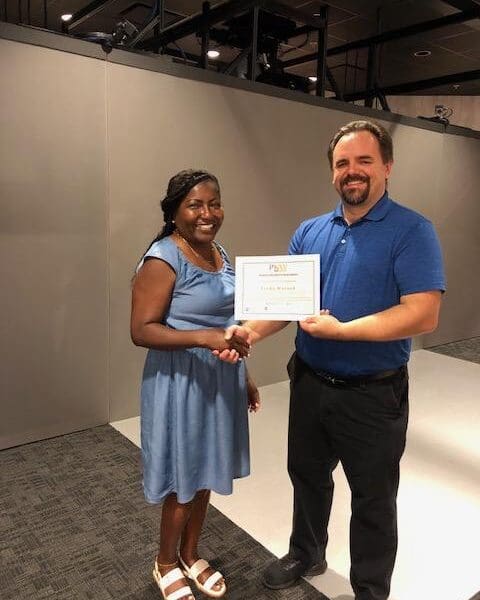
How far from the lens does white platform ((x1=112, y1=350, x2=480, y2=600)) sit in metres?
1.98

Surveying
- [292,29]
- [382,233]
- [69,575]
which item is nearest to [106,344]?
[69,575]

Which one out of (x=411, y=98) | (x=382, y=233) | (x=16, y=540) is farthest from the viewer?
(x=411, y=98)

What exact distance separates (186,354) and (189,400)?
0.46ft

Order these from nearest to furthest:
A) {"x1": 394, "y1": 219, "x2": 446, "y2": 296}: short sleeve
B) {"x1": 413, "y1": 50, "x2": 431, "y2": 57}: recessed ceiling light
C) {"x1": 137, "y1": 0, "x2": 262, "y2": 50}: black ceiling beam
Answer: {"x1": 394, "y1": 219, "x2": 446, "y2": 296}: short sleeve → {"x1": 137, "y1": 0, "x2": 262, "y2": 50}: black ceiling beam → {"x1": 413, "y1": 50, "x2": 431, "y2": 57}: recessed ceiling light

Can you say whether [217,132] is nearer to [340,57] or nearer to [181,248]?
[181,248]

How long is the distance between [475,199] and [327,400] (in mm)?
4632

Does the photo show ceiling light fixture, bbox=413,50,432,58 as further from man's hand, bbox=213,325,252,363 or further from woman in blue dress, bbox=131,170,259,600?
man's hand, bbox=213,325,252,363

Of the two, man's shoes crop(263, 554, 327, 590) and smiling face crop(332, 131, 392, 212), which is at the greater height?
smiling face crop(332, 131, 392, 212)

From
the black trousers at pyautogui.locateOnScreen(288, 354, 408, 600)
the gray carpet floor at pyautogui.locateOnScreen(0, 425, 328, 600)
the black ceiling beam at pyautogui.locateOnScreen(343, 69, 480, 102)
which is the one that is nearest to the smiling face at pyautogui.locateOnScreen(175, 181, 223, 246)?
the black trousers at pyautogui.locateOnScreen(288, 354, 408, 600)

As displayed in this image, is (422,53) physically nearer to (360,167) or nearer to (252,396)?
(360,167)

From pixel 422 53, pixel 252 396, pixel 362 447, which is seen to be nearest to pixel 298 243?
pixel 252 396

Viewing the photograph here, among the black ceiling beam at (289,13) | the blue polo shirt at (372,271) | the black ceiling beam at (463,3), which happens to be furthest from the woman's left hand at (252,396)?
the black ceiling beam at (463,3)

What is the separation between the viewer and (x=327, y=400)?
1.60 metres

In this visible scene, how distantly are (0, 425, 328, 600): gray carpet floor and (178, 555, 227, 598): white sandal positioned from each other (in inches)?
3.1
